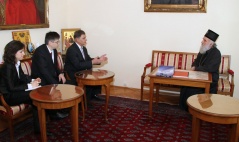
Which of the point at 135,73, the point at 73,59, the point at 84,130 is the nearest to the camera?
the point at 84,130

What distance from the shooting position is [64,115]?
4.07 metres

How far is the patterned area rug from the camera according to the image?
3418 mm

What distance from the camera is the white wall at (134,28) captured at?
473cm

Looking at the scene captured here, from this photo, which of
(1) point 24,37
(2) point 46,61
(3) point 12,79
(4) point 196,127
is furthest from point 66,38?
(4) point 196,127

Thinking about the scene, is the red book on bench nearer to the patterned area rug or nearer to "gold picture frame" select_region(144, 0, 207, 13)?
the patterned area rug

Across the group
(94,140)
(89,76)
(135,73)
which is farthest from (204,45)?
(94,140)

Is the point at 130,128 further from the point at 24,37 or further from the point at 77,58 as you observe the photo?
the point at 24,37

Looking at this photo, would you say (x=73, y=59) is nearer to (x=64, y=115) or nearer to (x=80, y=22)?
(x=64, y=115)

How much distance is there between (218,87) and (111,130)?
2.07 m

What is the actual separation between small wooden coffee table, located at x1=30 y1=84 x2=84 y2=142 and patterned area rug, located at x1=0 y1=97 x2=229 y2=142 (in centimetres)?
47

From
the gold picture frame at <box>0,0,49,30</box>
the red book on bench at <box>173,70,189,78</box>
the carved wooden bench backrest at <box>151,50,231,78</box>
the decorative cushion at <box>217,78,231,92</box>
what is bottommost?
the decorative cushion at <box>217,78,231,92</box>

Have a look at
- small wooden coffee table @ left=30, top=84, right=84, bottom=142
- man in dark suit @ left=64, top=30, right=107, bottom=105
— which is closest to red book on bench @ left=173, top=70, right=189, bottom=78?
man in dark suit @ left=64, top=30, right=107, bottom=105

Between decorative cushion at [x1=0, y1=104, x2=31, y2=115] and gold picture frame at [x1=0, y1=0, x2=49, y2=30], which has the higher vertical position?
gold picture frame at [x1=0, y1=0, x2=49, y2=30]

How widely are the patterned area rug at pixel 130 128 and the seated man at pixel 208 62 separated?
1.34 feet
